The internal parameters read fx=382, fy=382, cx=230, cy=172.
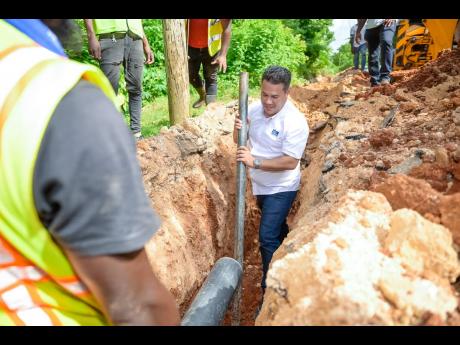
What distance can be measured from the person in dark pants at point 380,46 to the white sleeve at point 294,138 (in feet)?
10.4

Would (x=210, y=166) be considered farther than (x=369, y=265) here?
Yes

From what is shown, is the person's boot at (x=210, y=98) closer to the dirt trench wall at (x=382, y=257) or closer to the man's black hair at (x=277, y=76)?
the man's black hair at (x=277, y=76)

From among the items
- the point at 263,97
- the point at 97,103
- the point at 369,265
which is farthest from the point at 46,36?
the point at 263,97

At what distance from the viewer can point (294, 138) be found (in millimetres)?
3959

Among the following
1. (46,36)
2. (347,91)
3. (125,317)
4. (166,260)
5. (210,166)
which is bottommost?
(166,260)

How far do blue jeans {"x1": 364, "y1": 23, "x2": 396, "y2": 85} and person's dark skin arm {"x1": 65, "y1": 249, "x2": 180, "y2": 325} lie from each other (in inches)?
250

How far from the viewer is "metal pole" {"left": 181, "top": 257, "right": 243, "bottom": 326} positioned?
7.39 ft

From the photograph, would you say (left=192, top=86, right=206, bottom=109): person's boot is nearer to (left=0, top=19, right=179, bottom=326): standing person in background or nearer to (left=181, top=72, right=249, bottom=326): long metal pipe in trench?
(left=181, top=72, right=249, bottom=326): long metal pipe in trench

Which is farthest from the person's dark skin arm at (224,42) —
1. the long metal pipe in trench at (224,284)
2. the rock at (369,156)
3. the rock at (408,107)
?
the rock at (369,156)

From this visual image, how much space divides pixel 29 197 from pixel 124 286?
0.95 ft

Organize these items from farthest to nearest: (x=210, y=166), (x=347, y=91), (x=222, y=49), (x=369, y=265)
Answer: (x=347, y=91), (x=222, y=49), (x=210, y=166), (x=369, y=265)

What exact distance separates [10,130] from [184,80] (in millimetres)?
4476

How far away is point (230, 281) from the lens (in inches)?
117

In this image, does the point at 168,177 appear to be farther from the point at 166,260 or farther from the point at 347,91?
the point at 347,91
